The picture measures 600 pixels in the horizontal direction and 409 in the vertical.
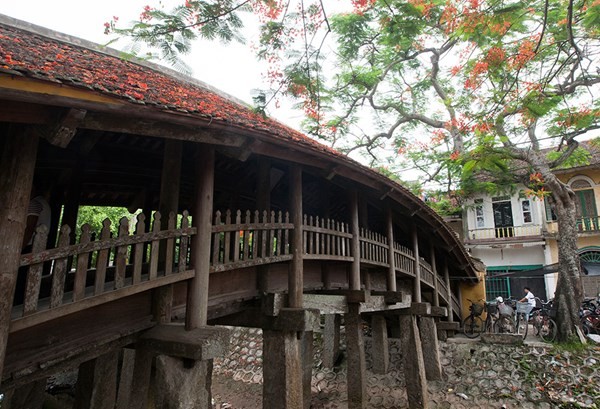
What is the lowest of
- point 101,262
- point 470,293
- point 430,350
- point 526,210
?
point 430,350

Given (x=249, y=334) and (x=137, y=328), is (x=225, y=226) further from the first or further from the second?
(x=249, y=334)

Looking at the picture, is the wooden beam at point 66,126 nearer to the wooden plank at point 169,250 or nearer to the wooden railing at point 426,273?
the wooden plank at point 169,250

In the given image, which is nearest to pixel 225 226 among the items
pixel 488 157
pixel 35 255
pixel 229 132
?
pixel 229 132

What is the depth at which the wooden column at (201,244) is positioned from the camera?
338 centimetres

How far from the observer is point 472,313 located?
13055 millimetres

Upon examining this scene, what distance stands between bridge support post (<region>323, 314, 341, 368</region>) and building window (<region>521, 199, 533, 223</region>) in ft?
44.6

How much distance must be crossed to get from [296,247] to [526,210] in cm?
1909

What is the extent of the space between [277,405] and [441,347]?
8.49 metres

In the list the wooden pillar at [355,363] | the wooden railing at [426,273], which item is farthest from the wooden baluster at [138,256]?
the wooden railing at [426,273]

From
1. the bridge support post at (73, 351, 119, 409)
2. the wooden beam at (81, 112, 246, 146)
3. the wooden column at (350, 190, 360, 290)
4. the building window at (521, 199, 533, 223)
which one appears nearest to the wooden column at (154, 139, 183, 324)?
the wooden beam at (81, 112, 246, 146)

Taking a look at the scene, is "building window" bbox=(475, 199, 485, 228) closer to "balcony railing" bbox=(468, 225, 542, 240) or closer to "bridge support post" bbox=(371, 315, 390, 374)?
"balcony railing" bbox=(468, 225, 542, 240)

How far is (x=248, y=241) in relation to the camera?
4121 millimetres

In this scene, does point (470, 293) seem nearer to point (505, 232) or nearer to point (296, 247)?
point (505, 232)

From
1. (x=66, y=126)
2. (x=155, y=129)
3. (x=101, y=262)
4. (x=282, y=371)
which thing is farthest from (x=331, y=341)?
(x=66, y=126)
